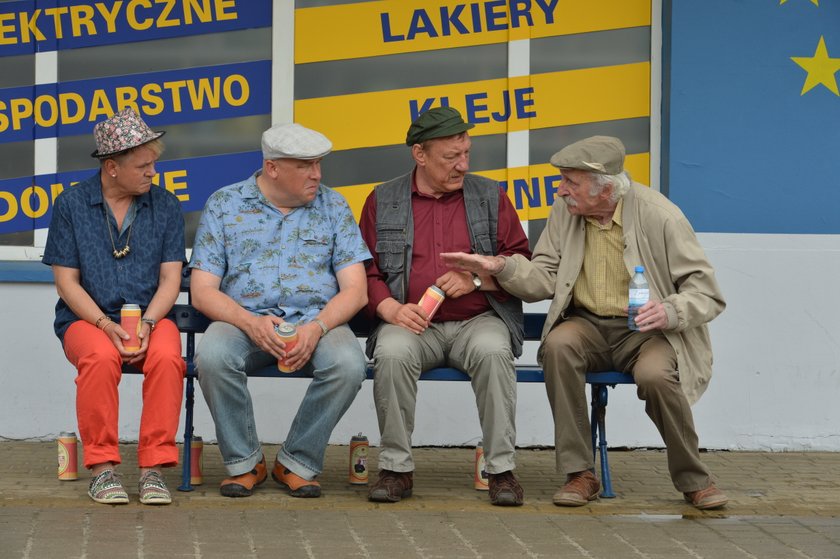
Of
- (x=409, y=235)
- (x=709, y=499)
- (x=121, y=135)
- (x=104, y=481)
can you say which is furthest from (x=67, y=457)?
(x=709, y=499)

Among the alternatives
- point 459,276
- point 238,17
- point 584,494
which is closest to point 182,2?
point 238,17

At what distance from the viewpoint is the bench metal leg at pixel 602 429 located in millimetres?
5855

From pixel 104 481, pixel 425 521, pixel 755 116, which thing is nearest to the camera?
pixel 425 521

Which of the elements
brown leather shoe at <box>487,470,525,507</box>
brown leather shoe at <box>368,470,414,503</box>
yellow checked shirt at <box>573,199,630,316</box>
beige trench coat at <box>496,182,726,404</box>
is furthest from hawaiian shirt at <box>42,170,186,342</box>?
yellow checked shirt at <box>573,199,630,316</box>

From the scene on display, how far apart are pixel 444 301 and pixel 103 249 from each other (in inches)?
58.5

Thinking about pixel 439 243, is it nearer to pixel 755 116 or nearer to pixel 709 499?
pixel 709 499

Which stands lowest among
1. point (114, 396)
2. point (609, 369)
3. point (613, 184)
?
point (114, 396)

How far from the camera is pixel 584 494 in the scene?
18.6ft

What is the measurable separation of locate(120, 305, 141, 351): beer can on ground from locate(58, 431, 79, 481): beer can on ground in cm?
67

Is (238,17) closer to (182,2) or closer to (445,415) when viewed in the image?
(182,2)

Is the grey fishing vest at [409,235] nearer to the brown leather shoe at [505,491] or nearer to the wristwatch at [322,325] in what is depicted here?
the wristwatch at [322,325]

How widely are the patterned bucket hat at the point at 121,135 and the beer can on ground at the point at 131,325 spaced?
68 centimetres

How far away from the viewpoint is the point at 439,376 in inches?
231

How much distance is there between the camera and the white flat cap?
5.83m
